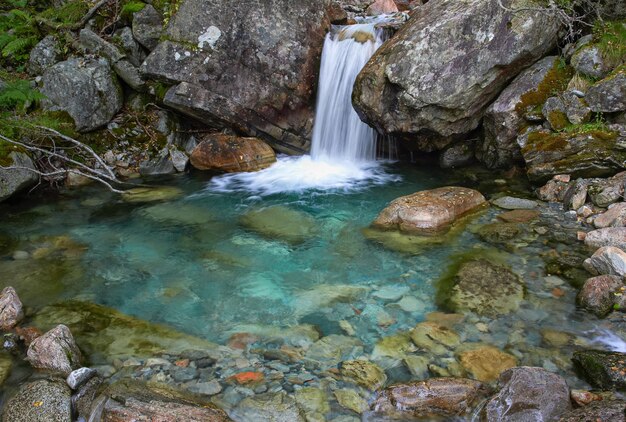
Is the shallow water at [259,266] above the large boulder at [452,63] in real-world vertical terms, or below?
below

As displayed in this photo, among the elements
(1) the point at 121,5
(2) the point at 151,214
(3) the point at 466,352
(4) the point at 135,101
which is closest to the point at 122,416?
Answer: (3) the point at 466,352

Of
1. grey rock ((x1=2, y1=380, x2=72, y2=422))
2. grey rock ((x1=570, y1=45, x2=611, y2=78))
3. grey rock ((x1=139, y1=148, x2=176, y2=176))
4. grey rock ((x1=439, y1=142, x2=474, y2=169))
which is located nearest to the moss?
grey rock ((x1=570, y1=45, x2=611, y2=78))

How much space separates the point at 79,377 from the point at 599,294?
4.88 m

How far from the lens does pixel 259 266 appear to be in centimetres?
583

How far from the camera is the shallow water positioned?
15.0 ft

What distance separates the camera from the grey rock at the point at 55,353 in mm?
3943

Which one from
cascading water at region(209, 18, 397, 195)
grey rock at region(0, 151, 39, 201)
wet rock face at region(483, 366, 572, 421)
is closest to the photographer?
wet rock face at region(483, 366, 572, 421)

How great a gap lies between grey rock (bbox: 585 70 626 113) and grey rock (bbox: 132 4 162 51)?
8.48m

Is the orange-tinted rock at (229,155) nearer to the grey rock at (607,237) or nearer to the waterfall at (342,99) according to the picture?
the waterfall at (342,99)

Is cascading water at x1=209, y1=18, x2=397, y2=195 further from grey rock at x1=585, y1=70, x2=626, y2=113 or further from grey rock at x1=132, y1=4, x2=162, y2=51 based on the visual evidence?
grey rock at x1=132, y1=4, x2=162, y2=51

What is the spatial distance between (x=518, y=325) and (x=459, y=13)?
556 cm

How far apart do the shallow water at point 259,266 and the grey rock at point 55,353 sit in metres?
0.89

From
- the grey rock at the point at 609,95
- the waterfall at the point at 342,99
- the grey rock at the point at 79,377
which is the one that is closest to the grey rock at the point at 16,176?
the grey rock at the point at 79,377

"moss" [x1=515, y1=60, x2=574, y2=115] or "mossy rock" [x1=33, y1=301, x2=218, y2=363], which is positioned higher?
"moss" [x1=515, y1=60, x2=574, y2=115]
